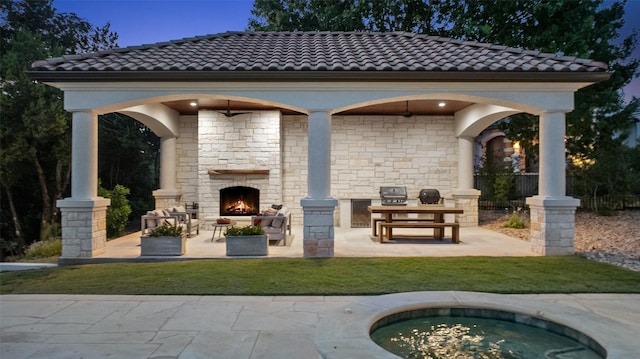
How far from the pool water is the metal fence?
12501 mm

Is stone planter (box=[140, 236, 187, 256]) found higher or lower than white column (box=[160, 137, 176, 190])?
lower

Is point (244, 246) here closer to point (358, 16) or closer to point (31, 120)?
point (31, 120)

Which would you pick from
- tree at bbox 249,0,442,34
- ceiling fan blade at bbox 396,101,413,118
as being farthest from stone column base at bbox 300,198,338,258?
tree at bbox 249,0,442,34

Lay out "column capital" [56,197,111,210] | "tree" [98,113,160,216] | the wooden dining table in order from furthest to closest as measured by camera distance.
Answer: "tree" [98,113,160,216] < the wooden dining table < "column capital" [56,197,111,210]

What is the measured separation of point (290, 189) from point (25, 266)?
6.87 meters

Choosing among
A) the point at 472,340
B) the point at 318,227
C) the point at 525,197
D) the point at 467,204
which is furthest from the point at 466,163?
the point at 472,340

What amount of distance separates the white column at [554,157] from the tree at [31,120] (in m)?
12.8

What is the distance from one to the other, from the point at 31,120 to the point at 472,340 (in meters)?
12.9

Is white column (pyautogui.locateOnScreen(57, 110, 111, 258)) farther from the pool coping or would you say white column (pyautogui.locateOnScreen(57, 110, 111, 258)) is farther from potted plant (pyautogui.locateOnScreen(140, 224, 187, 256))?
the pool coping

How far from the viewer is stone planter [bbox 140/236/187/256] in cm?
748

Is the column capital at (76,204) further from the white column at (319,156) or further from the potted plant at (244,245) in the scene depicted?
the white column at (319,156)

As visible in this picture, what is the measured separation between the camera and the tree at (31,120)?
1170cm

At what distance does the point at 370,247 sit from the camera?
860cm

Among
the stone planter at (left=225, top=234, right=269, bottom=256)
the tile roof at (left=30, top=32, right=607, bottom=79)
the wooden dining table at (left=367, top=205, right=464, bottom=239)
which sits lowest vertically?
the stone planter at (left=225, top=234, right=269, bottom=256)
